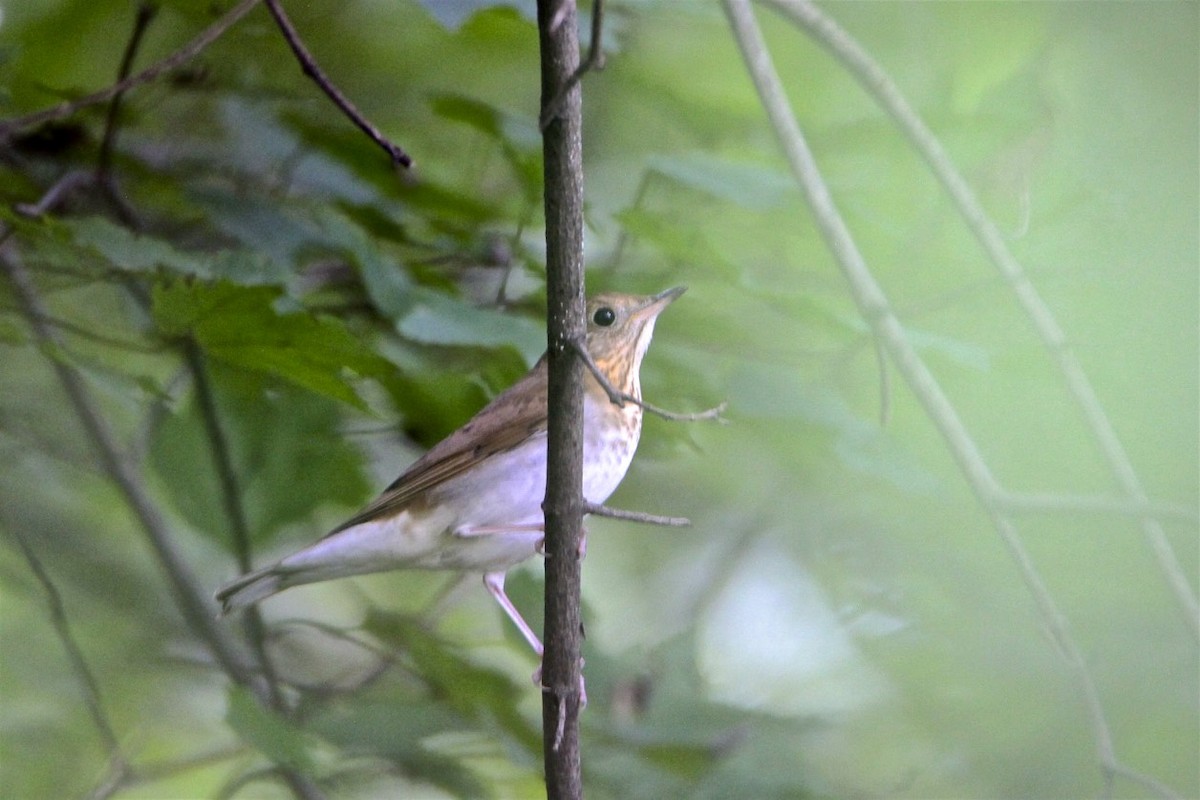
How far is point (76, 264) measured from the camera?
3037 mm

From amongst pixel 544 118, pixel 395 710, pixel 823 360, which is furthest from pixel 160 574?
pixel 544 118

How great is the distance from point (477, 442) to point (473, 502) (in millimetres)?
146

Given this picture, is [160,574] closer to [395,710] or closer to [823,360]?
[395,710]

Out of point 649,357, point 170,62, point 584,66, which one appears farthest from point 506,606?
point 584,66

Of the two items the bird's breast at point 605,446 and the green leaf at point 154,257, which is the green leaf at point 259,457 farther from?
the bird's breast at point 605,446

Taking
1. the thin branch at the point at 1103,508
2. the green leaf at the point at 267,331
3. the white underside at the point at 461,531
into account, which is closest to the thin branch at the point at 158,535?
the white underside at the point at 461,531

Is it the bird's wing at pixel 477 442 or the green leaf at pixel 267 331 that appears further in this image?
the bird's wing at pixel 477 442

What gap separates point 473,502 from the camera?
3.03 m

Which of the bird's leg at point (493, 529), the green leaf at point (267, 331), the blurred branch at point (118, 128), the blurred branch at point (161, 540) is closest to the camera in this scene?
the green leaf at point (267, 331)

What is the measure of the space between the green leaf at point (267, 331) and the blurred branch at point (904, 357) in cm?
115

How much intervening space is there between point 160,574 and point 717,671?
232 cm

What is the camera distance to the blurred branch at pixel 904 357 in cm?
272

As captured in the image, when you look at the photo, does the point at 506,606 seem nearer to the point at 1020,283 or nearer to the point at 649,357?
the point at 649,357

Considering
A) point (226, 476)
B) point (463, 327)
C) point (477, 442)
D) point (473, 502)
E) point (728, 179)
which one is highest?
point (728, 179)
